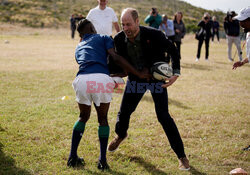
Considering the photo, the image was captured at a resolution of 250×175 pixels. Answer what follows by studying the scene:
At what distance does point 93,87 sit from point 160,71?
0.87 metres

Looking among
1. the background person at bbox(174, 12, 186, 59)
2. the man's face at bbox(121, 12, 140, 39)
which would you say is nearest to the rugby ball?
the man's face at bbox(121, 12, 140, 39)

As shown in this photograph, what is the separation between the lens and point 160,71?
3256 millimetres

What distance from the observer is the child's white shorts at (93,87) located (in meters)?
3.22

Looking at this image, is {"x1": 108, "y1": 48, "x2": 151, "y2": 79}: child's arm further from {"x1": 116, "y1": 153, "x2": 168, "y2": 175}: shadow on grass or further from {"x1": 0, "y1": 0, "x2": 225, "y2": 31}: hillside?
{"x1": 0, "y1": 0, "x2": 225, "y2": 31}: hillside

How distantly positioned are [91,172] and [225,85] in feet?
21.8

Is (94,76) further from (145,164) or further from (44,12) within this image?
(44,12)

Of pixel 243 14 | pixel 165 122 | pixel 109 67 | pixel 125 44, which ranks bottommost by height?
pixel 165 122

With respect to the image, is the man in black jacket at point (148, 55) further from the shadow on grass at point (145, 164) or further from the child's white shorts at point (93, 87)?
the child's white shorts at point (93, 87)

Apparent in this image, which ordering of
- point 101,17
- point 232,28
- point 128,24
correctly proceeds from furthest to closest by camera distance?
point 232,28
point 101,17
point 128,24

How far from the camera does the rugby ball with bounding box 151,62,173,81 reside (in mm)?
3256

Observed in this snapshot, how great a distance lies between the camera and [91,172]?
11.1 feet

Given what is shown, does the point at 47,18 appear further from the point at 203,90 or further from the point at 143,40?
the point at 143,40

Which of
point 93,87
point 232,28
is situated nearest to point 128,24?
point 93,87

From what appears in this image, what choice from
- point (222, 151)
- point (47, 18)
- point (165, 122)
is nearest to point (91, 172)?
point (165, 122)
